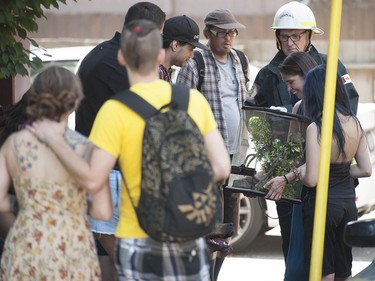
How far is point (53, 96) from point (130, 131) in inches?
15.7

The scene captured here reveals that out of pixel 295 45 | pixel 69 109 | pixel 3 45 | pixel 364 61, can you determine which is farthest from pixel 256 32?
pixel 69 109

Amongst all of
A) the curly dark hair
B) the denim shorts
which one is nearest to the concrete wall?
the denim shorts

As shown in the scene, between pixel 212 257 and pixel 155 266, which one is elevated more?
pixel 155 266

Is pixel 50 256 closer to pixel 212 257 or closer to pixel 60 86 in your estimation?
pixel 60 86

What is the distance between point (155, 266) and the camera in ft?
14.3

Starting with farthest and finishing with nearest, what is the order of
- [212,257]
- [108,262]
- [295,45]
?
1. [295,45]
2. [212,257]
3. [108,262]

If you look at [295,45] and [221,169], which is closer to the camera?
[221,169]

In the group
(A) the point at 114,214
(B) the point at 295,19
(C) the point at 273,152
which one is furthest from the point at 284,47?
(A) the point at 114,214

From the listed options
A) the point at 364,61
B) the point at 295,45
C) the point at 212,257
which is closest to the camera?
the point at 212,257

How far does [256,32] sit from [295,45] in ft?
36.0

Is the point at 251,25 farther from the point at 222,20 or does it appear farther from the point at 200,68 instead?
the point at 200,68

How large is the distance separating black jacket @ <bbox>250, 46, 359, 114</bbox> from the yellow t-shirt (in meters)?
2.93

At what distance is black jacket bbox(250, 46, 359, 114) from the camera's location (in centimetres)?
732

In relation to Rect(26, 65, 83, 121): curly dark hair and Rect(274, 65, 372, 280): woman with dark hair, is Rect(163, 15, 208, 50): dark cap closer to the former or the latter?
Rect(274, 65, 372, 280): woman with dark hair
